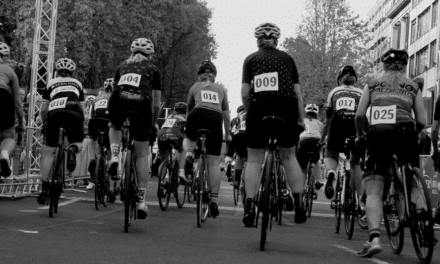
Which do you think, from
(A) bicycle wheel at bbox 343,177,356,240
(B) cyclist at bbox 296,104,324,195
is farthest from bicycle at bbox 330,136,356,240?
(B) cyclist at bbox 296,104,324,195

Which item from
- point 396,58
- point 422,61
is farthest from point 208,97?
point 422,61

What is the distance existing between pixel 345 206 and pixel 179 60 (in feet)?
172

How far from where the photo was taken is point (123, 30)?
44.9 m

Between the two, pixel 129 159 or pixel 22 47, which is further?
pixel 22 47

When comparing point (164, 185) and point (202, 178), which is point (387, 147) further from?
point (164, 185)

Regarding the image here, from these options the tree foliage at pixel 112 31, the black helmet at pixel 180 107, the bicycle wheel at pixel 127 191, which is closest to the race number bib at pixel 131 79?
the bicycle wheel at pixel 127 191

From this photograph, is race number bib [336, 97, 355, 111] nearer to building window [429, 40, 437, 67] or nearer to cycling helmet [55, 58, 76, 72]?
cycling helmet [55, 58, 76, 72]

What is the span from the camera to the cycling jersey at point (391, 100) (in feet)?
26.5

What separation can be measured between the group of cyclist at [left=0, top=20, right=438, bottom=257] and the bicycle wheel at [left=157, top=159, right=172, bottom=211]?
0.31 meters

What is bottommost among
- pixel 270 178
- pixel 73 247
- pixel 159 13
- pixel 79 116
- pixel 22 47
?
pixel 73 247

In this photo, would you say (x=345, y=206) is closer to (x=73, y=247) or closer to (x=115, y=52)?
(x=73, y=247)

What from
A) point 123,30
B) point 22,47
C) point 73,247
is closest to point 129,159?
point 73,247

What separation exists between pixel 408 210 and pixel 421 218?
0.80ft

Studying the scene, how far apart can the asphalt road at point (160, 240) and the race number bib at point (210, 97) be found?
1578 mm
